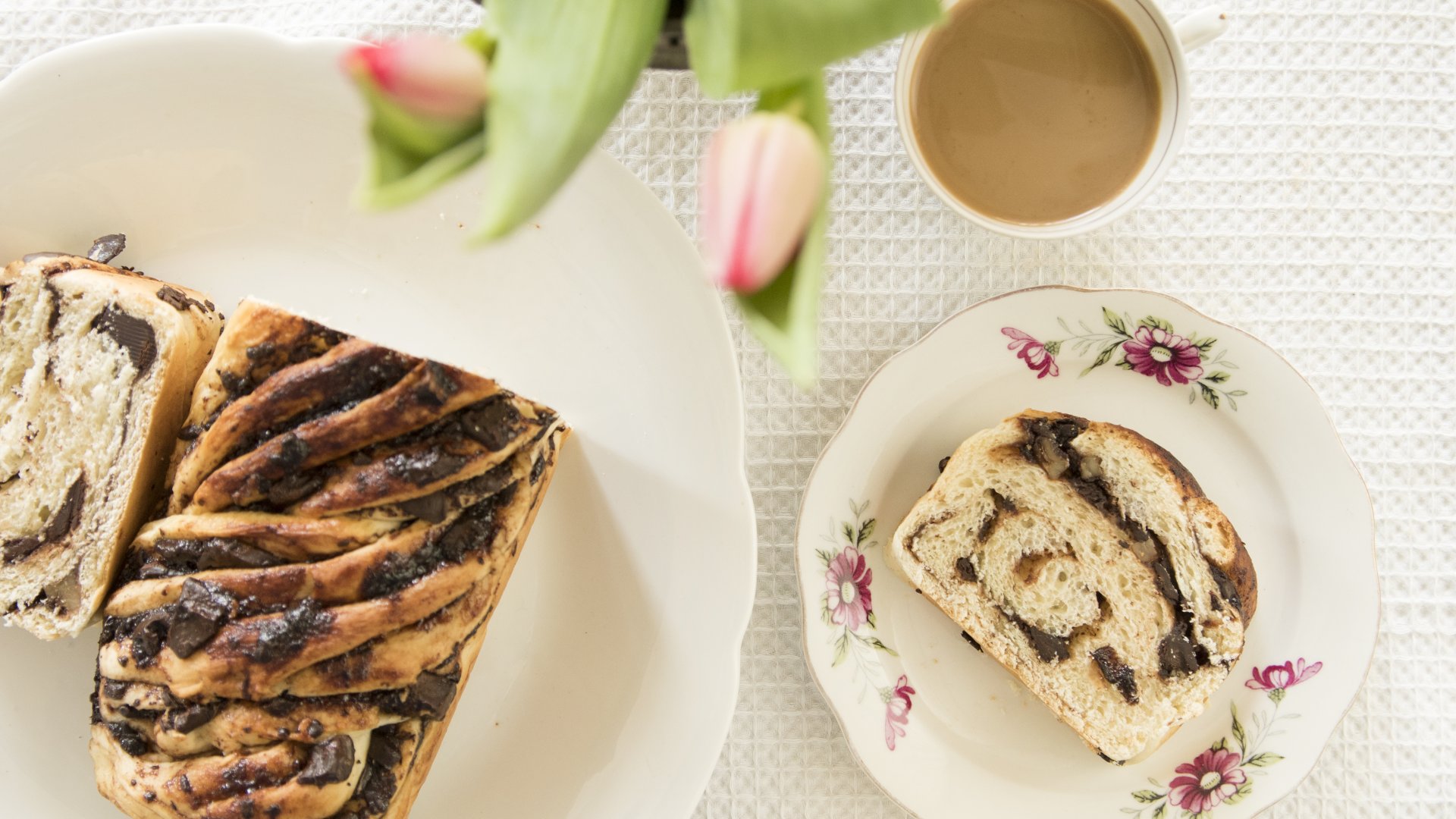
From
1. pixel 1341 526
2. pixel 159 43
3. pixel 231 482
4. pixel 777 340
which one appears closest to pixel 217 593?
pixel 231 482

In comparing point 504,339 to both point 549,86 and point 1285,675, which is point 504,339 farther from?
point 1285,675

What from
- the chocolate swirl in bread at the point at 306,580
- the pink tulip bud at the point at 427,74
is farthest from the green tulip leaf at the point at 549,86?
the chocolate swirl in bread at the point at 306,580

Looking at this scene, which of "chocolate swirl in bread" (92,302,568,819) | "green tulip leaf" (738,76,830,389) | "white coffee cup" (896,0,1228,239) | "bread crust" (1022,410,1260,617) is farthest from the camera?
"bread crust" (1022,410,1260,617)

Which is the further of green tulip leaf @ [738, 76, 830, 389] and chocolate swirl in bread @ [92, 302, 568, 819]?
chocolate swirl in bread @ [92, 302, 568, 819]

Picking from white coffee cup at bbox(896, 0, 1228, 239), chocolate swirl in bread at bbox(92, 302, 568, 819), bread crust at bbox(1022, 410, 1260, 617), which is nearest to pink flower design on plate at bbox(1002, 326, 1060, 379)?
bread crust at bbox(1022, 410, 1260, 617)

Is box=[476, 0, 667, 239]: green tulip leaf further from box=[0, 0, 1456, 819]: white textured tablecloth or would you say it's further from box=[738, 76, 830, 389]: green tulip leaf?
box=[0, 0, 1456, 819]: white textured tablecloth

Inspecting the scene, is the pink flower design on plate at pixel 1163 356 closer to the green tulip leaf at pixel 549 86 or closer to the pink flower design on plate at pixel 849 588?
the pink flower design on plate at pixel 849 588
